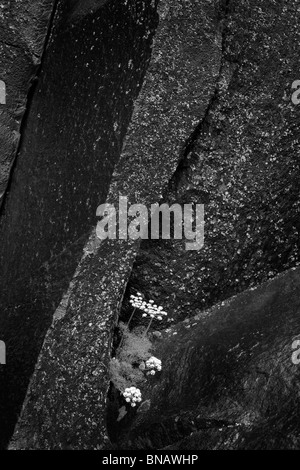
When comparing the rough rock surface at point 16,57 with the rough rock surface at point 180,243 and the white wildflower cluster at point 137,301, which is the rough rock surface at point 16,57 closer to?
the rough rock surface at point 180,243

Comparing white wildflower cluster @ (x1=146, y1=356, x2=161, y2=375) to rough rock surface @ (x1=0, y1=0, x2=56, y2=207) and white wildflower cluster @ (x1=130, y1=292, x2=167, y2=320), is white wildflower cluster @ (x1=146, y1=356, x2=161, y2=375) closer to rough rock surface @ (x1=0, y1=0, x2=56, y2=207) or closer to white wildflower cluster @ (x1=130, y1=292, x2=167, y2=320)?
white wildflower cluster @ (x1=130, y1=292, x2=167, y2=320)

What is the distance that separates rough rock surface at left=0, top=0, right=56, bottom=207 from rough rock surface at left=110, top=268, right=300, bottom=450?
1192 millimetres

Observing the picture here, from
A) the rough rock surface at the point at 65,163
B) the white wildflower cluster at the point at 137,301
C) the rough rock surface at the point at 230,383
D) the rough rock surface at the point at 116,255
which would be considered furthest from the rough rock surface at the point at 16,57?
the rough rock surface at the point at 230,383

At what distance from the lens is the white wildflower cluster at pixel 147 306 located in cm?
356

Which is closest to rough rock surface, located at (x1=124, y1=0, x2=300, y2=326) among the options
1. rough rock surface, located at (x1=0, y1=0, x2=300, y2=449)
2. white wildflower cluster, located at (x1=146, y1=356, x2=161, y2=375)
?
rough rock surface, located at (x1=0, y1=0, x2=300, y2=449)

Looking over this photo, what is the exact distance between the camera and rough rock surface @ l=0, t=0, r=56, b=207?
3.54m

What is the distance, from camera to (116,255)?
328 centimetres

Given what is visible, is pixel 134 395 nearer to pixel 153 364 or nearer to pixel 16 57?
pixel 153 364

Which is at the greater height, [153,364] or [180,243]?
[180,243]

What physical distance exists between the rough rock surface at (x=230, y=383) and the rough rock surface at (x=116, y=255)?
0.25 metres

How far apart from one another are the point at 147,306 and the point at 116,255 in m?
0.45

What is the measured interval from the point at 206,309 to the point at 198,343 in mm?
356

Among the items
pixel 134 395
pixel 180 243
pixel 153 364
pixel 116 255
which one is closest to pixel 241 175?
pixel 180 243
